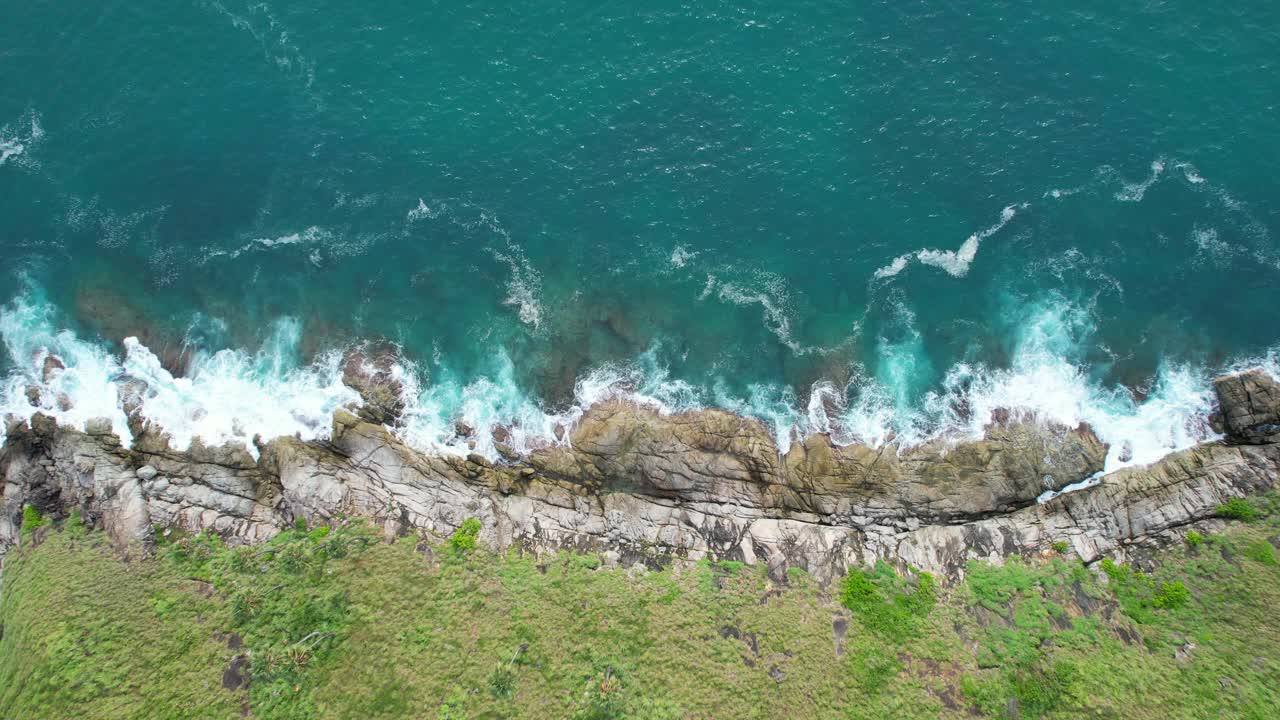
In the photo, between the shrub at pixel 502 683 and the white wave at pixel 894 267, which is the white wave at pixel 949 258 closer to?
the white wave at pixel 894 267

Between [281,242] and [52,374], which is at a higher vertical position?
[281,242]

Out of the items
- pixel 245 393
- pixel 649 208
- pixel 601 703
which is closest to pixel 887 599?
pixel 601 703

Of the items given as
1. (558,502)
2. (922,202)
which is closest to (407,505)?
(558,502)

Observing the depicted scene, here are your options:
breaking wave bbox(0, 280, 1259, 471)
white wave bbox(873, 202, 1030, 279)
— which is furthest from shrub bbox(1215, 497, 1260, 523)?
white wave bbox(873, 202, 1030, 279)

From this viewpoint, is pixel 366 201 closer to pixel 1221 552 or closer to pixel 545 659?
pixel 545 659

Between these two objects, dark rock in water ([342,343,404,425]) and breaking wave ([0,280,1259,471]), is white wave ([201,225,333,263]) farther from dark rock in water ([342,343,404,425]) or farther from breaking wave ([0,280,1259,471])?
dark rock in water ([342,343,404,425])

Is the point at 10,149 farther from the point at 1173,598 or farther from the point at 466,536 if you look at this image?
the point at 1173,598
